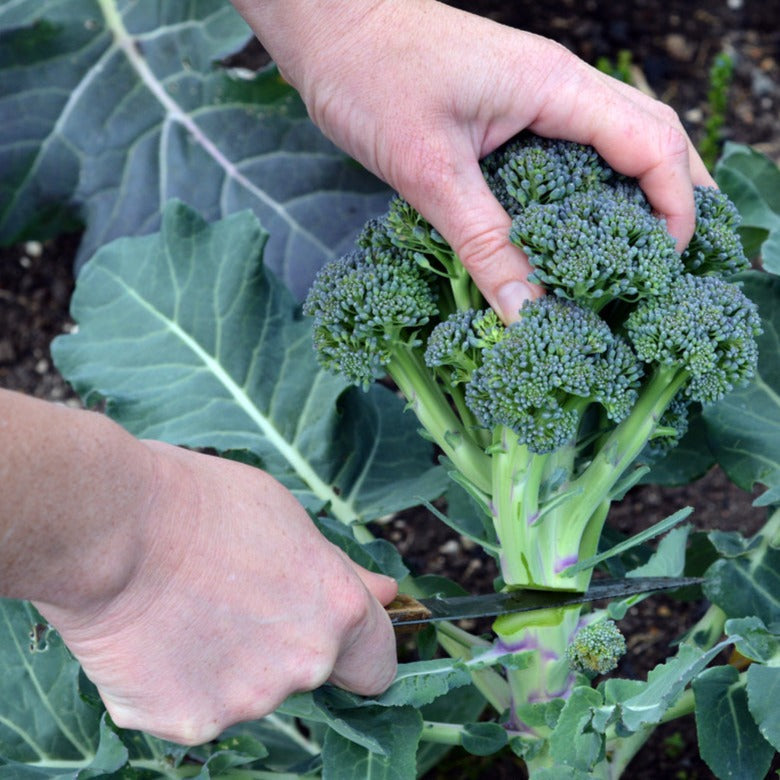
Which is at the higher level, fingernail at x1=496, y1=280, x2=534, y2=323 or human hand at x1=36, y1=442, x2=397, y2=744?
fingernail at x1=496, y1=280, x2=534, y2=323

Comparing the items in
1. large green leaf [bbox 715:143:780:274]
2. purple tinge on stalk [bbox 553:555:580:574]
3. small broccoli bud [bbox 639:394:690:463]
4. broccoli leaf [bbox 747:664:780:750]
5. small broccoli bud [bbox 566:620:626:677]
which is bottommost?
broccoli leaf [bbox 747:664:780:750]

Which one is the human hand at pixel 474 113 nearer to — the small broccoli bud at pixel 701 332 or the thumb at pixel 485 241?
the thumb at pixel 485 241

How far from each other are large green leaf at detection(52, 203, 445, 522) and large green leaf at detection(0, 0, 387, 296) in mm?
519

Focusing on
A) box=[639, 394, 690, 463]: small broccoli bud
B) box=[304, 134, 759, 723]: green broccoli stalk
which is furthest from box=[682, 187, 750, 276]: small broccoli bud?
box=[639, 394, 690, 463]: small broccoli bud

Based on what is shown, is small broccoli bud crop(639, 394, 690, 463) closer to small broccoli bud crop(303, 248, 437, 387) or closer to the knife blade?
the knife blade

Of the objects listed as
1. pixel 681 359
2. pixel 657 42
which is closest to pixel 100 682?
pixel 681 359

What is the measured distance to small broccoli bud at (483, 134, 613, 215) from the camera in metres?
1.62

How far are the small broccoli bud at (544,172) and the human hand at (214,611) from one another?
60cm

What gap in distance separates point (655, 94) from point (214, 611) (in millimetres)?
2511

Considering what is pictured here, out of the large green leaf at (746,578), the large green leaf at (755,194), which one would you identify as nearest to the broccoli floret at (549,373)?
the large green leaf at (746,578)

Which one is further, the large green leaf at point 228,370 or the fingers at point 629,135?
the large green leaf at point 228,370

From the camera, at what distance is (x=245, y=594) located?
1.36m

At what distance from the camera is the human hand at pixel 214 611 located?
4.34 ft

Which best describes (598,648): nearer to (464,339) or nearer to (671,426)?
(671,426)
